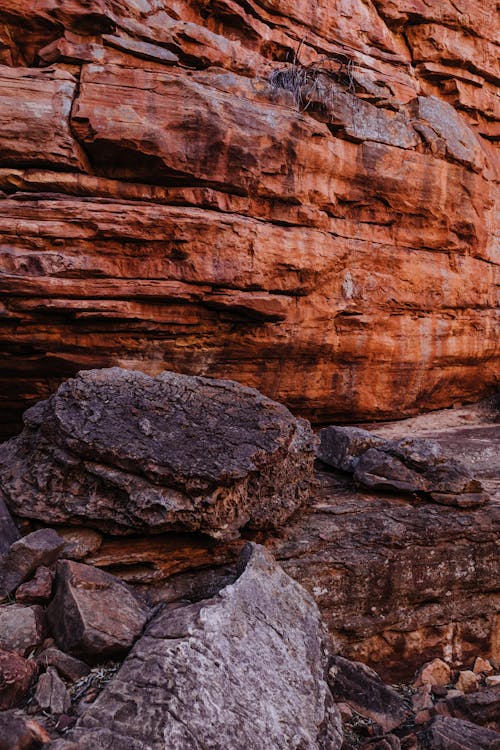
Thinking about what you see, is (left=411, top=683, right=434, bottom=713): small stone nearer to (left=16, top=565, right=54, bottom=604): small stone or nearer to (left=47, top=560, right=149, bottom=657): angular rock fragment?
(left=47, top=560, right=149, bottom=657): angular rock fragment

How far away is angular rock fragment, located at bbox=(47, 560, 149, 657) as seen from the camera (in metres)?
3.75

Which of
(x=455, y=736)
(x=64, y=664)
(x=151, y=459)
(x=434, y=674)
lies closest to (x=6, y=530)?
(x=151, y=459)

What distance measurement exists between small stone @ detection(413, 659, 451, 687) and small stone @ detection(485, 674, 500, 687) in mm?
381

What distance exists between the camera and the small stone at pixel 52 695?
3258 millimetres

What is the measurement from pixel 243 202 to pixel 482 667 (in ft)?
26.1

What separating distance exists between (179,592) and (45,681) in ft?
5.63

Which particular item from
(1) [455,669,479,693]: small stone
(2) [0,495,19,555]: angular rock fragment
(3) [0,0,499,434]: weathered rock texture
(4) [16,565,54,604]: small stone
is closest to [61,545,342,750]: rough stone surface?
(4) [16,565,54,604]: small stone

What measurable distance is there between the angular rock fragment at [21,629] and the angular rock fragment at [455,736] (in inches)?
114

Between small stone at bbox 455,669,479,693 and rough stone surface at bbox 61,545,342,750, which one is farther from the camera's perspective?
small stone at bbox 455,669,479,693

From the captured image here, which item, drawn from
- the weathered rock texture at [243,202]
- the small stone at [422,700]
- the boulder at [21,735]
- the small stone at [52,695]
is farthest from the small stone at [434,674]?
the weathered rock texture at [243,202]

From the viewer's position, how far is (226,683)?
335 centimetres

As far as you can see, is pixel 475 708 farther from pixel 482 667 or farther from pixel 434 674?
pixel 482 667

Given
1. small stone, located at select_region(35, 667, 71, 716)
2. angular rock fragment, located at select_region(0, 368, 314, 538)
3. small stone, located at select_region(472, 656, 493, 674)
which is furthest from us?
small stone, located at select_region(472, 656, 493, 674)

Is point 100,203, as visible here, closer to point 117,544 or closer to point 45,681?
point 117,544
